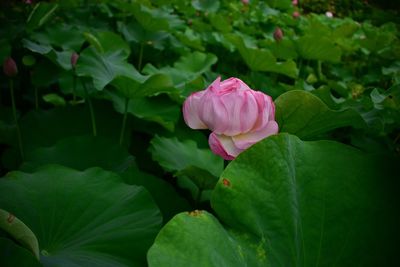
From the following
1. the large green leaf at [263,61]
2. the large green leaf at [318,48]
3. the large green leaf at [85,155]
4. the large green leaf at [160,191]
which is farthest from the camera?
the large green leaf at [318,48]

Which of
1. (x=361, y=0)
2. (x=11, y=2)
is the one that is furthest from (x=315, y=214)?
(x=361, y=0)

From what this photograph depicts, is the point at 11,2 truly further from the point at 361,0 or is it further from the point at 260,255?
the point at 361,0

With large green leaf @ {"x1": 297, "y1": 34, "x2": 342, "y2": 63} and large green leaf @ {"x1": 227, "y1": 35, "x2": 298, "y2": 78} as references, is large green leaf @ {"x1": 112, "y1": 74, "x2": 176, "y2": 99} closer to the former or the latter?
large green leaf @ {"x1": 227, "y1": 35, "x2": 298, "y2": 78}

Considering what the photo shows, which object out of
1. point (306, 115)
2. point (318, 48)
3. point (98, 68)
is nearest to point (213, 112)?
point (306, 115)

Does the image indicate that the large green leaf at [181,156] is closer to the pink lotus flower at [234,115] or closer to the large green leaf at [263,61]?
the pink lotus flower at [234,115]

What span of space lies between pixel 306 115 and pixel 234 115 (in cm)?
16

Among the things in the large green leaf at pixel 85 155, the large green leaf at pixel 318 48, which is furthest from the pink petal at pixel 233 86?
the large green leaf at pixel 318 48

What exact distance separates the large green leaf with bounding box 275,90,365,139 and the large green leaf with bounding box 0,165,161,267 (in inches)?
11.0

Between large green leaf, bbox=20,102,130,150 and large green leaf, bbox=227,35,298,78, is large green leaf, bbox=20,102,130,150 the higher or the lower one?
the lower one

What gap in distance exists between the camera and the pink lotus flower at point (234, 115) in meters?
0.63

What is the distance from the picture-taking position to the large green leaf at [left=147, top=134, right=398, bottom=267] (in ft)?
1.82

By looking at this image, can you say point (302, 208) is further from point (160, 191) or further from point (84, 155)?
point (84, 155)

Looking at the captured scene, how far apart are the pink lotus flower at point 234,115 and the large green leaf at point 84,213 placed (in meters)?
0.19

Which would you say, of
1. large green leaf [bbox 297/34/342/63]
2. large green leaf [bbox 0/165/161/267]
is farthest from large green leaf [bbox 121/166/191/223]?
large green leaf [bbox 297/34/342/63]
